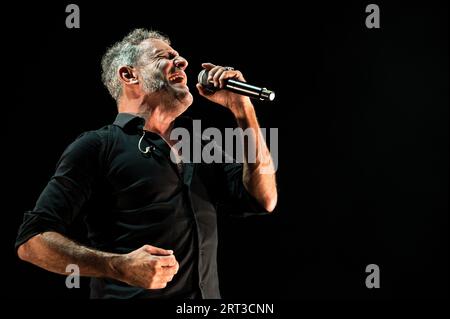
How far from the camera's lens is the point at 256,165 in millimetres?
1413

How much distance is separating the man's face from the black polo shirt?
0.19 meters

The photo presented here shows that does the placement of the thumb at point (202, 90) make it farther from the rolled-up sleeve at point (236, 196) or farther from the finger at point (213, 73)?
the rolled-up sleeve at point (236, 196)

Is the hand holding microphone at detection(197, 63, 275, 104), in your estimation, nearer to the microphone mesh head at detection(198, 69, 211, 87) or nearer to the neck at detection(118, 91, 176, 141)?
the microphone mesh head at detection(198, 69, 211, 87)

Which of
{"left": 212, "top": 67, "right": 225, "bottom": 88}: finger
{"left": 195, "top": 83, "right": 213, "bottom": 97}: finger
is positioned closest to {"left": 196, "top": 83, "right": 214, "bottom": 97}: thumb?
{"left": 195, "top": 83, "right": 213, "bottom": 97}: finger

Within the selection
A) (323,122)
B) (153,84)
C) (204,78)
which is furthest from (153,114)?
(323,122)

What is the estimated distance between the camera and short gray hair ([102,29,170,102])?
5.32 feet

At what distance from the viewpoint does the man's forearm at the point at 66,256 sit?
1139mm

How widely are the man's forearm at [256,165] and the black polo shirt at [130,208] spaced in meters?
0.15

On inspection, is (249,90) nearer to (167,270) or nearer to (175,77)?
(175,77)

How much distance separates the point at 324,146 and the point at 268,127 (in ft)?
0.92

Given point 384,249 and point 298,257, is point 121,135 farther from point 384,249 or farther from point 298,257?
point 384,249

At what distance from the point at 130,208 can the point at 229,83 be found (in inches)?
15.7

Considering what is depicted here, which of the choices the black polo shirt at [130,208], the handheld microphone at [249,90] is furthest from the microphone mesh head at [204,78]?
the black polo shirt at [130,208]

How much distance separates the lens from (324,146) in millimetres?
2414
